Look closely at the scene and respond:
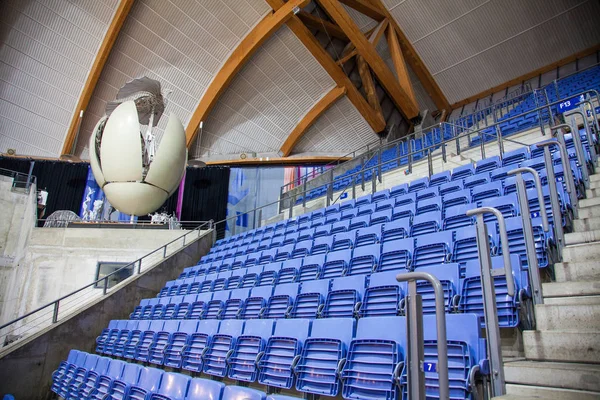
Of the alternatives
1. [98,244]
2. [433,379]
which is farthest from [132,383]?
[98,244]

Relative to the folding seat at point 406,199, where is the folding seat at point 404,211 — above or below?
below

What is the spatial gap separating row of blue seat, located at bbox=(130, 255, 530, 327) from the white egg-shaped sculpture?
16.8 ft

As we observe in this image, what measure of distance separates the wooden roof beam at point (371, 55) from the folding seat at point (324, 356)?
15406 mm

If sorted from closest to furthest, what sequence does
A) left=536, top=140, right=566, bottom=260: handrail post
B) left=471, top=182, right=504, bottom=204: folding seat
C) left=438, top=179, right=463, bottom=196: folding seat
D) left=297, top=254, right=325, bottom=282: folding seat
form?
1. left=536, top=140, right=566, bottom=260: handrail post
2. left=471, top=182, right=504, bottom=204: folding seat
3. left=297, top=254, right=325, bottom=282: folding seat
4. left=438, top=179, right=463, bottom=196: folding seat

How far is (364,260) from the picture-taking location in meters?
4.95

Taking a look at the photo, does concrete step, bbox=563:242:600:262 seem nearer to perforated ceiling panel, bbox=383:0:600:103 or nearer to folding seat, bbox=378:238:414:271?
folding seat, bbox=378:238:414:271

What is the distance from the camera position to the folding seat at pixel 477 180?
6.01 m

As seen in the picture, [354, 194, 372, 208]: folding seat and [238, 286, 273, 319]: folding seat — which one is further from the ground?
[354, 194, 372, 208]: folding seat

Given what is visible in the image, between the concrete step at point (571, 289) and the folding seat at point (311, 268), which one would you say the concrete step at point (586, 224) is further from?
the folding seat at point (311, 268)

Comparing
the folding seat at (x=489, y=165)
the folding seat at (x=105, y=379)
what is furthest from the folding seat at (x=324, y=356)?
the folding seat at (x=489, y=165)

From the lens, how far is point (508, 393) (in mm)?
2264

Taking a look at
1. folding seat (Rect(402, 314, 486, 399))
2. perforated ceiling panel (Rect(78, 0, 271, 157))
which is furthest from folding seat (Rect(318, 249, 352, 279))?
perforated ceiling panel (Rect(78, 0, 271, 157))

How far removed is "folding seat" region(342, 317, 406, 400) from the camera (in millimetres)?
2697

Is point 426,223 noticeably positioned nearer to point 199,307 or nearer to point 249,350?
point 249,350
